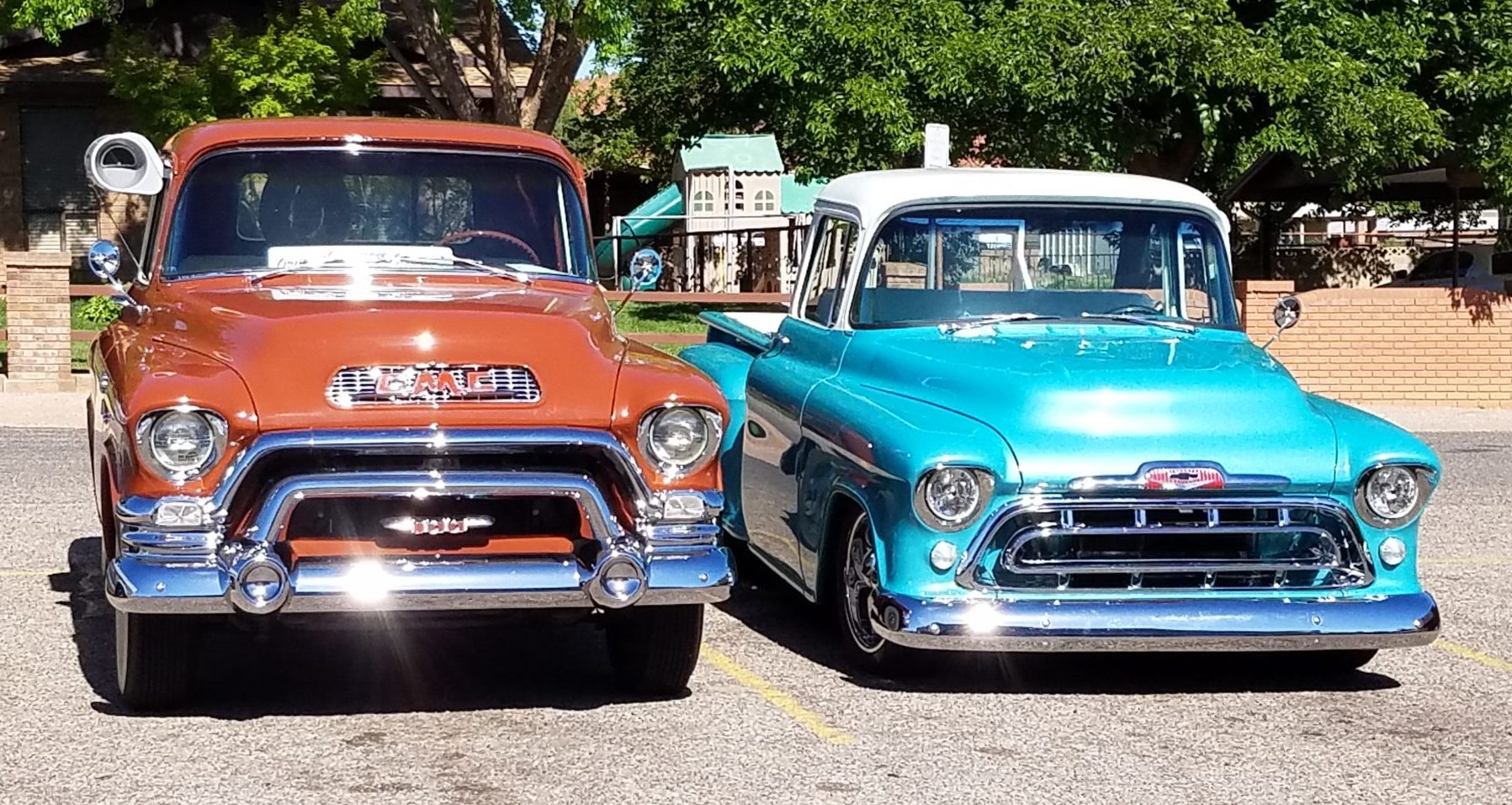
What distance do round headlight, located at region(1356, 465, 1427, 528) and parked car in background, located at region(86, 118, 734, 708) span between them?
2265mm

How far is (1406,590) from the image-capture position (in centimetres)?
728

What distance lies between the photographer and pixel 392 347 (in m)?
6.43

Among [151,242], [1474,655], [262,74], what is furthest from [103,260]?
[262,74]

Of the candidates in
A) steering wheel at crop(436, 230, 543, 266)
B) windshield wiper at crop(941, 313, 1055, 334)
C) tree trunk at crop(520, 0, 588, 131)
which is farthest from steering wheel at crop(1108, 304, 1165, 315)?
tree trunk at crop(520, 0, 588, 131)

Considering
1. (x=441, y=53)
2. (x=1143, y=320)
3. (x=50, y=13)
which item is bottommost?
(x=1143, y=320)

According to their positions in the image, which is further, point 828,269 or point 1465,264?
point 1465,264

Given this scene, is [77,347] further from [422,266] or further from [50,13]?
[422,266]

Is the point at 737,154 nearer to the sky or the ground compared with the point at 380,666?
nearer to the sky

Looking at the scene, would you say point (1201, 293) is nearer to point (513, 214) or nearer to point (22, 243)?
point (513, 214)

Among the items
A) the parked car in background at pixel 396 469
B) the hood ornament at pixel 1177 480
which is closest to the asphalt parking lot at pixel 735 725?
the parked car in background at pixel 396 469

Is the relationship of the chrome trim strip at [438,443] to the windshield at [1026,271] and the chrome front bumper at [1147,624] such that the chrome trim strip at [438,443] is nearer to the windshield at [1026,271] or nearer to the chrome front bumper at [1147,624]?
the chrome front bumper at [1147,624]

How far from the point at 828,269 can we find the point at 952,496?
220cm

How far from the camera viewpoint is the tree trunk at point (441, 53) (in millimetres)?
24922

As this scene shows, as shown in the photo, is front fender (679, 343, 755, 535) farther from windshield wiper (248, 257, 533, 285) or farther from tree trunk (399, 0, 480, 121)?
tree trunk (399, 0, 480, 121)
